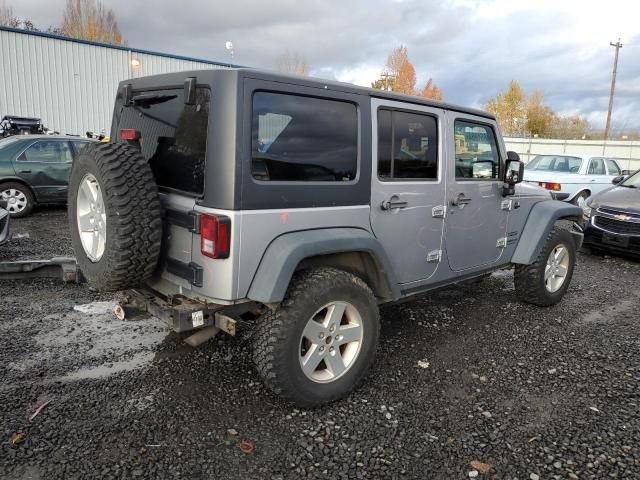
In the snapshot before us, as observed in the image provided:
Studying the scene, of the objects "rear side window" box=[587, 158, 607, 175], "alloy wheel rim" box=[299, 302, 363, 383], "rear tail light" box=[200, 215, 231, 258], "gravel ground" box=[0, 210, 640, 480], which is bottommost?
"gravel ground" box=[0, 210, 640, 480]

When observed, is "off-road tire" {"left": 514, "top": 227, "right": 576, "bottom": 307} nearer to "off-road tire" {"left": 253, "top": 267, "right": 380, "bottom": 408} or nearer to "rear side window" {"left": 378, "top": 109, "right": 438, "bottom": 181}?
"rear side window" {"left": 378, "top": 109, "right": 438, "bottom": 181}

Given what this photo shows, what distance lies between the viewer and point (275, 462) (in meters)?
2.59

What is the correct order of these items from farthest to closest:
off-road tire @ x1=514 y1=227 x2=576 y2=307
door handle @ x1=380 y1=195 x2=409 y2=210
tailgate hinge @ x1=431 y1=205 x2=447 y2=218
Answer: off-road tire @ x1=514 y1=227 x2=576 y2=307 → tailgate hinge @ x1=431 y1=205 x2=447 y2=218 → door handle @ x1=380 y1=195 x2=409 y2=210

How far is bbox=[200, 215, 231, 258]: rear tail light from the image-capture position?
257cm

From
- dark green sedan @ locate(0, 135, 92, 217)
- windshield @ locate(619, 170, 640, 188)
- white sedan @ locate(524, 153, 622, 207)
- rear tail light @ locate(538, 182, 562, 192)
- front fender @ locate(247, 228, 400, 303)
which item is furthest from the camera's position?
white sedan @ locate(524, 153, 622, 207)

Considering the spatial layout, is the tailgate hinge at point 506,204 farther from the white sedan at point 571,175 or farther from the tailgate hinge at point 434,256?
the white sedan at point 571,175

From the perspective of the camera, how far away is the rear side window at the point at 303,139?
2.71 meters

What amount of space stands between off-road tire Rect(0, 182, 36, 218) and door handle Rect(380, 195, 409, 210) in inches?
318

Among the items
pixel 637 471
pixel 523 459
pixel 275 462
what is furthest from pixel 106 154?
pixel 637 471

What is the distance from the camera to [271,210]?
2.74 metres

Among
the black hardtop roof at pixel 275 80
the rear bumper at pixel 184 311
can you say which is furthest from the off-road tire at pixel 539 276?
the rear bumper at pixel 184 311

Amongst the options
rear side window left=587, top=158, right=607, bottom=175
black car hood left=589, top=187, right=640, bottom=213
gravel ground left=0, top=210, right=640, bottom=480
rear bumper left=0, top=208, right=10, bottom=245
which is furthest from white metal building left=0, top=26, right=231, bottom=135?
gravel ground left=0, top=210, right=640, bottom=480

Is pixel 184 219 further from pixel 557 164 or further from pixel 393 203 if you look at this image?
pixel 557 164

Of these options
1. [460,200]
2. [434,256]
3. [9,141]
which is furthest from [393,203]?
[9,141]
